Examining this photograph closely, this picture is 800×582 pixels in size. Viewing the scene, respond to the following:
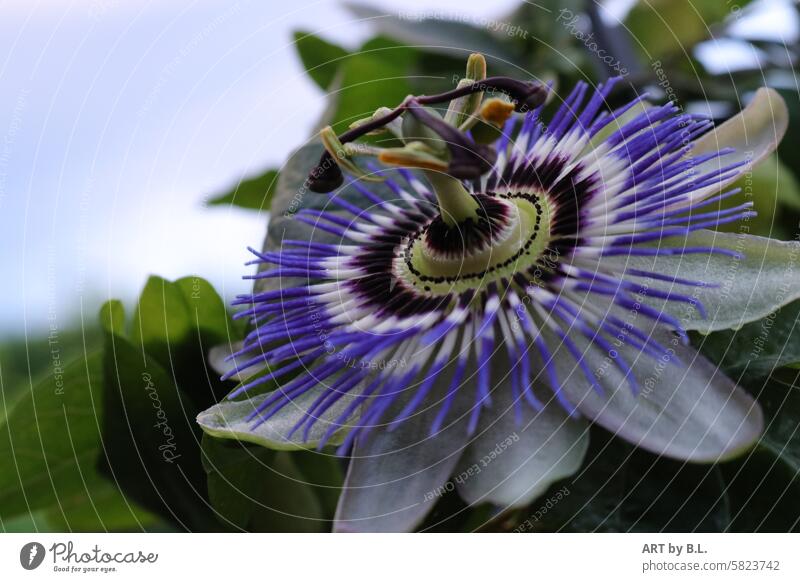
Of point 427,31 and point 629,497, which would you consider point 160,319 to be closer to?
point 629,497

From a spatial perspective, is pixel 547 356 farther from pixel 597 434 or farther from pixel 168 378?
pixel 168 378

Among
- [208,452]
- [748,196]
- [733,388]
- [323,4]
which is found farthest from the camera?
[323,4]

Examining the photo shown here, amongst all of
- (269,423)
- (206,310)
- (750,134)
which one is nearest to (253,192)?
(206,310)

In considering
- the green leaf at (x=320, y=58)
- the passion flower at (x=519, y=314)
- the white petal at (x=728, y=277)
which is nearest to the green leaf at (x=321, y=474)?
the passion flower at (x=519, y=314)

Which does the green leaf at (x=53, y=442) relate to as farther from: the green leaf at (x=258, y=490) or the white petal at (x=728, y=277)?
the white petal at (x=728, y=277)

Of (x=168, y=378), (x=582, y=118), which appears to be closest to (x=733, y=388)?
(x=582, y=118)

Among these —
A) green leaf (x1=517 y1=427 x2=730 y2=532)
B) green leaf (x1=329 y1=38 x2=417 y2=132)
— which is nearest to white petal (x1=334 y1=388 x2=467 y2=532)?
green leaf (x1=517 y1=427 x2=730 y2=532)

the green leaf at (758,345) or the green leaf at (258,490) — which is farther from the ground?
the green leaf at (758,345)
